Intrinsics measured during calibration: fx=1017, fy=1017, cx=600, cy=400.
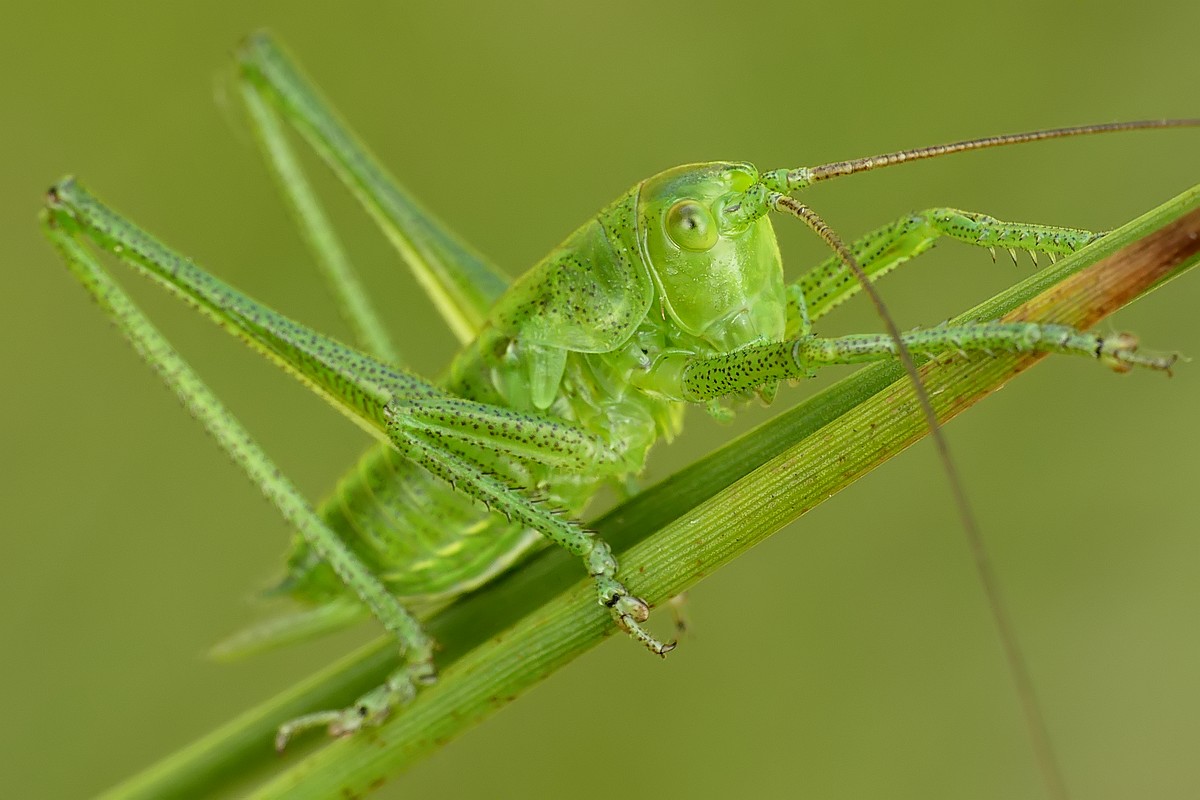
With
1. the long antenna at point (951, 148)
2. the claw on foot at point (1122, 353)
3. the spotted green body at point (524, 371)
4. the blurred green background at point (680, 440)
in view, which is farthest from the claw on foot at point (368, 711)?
the claw on foot at point (1122, 353)

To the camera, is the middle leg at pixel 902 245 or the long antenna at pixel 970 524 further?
Result: the middle leg at pixel 902 245

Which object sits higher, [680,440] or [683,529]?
[680,440]

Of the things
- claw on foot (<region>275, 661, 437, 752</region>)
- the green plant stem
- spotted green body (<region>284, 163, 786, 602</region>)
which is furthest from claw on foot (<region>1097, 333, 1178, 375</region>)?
claw on foot (<region>275, 661, 437, 752</region>)

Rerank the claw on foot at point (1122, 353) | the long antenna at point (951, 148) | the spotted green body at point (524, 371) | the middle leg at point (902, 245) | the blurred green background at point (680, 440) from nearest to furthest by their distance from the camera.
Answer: the claw on foot at point (1122, 353) → the long antenna at point (951, 148) → the middle leg at point (902, 245) → the spotted green body at point (524, 371) → the blurred green background at point (680, 440)

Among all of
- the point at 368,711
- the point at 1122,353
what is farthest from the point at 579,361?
the point at 1122,353

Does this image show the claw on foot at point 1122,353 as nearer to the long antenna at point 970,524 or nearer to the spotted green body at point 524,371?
the long antenna at point 970,524

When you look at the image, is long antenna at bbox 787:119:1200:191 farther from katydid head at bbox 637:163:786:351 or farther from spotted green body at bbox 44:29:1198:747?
katydid head at bbox 637:163:786:351

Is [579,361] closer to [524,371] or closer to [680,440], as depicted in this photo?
[524,371]
